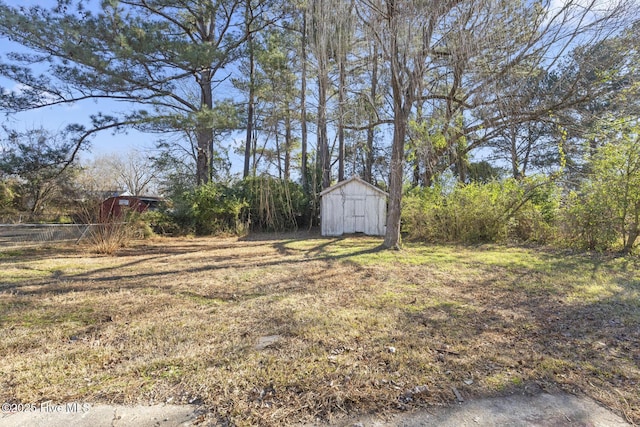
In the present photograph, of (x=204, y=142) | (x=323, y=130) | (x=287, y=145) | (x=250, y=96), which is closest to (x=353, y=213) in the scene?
(x=323, y=130)

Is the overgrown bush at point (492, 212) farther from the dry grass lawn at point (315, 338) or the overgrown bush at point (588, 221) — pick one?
the dry grass lawn at point (315, 338)

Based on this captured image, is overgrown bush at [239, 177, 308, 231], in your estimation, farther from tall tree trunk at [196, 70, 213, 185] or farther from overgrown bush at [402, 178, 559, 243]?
overgrown bush at [402, 178, 559, 243]

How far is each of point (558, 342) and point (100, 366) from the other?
10.6 feet

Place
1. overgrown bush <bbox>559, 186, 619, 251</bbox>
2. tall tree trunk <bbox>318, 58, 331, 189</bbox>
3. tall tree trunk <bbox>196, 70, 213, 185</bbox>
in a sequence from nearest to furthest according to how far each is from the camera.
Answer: overgrown bush <bbox>559, 186, 619, 251</bbox>
tall tree trunk <bbox>318, 58, 331, 189</bbox>
tall tree trunk <bbox>196, 70, 213, 185</bbox>

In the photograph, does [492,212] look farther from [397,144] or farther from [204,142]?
[204,142]

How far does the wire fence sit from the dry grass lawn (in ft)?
10.2

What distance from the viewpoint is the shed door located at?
11.3 metres

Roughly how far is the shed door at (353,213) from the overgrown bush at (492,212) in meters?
2.86

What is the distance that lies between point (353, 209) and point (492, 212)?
475 cm

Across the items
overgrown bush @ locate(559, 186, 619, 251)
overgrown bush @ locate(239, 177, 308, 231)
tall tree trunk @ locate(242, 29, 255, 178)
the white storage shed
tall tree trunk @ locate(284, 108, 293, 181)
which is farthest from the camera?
tall tree trunk @ locate(284, 108, 293, 181)

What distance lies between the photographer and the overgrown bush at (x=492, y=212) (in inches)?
295

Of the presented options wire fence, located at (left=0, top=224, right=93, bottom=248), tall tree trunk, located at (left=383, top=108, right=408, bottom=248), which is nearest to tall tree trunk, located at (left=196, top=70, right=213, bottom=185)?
wire fence, located at (left=0, top=224, right=93, bottom=248)

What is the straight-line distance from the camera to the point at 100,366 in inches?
76.2

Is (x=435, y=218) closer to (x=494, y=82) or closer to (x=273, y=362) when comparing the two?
(x=494, y=82)
